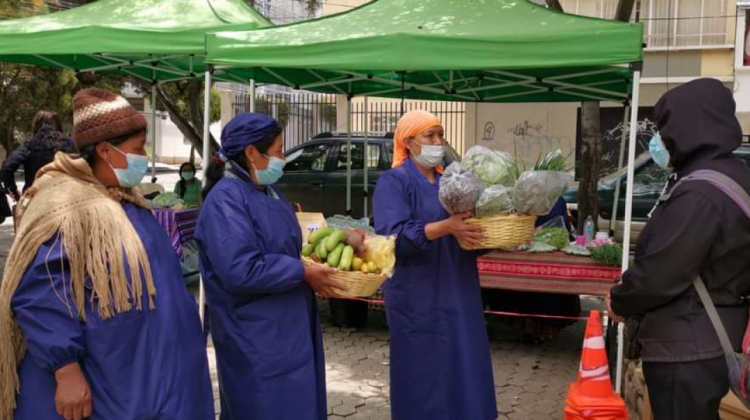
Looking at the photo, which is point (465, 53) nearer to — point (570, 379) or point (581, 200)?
point (570, 379)

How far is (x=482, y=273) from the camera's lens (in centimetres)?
605

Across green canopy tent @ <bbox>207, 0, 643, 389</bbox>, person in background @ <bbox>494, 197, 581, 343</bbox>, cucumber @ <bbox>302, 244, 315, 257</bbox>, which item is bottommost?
person in background @ <bbox>494, 197, 581, 343</bbox>

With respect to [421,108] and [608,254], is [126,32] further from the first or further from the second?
[421,108]

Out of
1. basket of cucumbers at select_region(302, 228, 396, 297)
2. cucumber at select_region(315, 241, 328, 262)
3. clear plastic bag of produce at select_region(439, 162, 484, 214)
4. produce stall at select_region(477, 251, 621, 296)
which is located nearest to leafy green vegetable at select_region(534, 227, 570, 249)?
produce stall at select_region(477, 251, 621, 296)

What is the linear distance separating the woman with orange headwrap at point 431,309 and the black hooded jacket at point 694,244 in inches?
39.2

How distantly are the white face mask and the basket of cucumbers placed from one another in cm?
59

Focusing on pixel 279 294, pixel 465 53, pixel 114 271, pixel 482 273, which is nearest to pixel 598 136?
pixel 482 273

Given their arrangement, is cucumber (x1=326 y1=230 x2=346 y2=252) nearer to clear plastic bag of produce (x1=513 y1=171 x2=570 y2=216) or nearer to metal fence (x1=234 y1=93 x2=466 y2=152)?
clear plastic bag of produce (x1=513 y1=171 x2=570 y2=216)

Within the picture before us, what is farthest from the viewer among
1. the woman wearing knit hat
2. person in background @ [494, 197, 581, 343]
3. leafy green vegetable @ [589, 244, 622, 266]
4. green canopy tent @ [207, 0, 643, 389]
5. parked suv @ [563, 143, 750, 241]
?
parked suv @ [563, 143, 750, 241]

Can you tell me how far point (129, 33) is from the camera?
6.11m

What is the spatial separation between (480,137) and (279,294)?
15.9m

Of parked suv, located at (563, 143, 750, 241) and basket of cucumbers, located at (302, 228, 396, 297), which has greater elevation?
basket of cucumbers, located at (302, 228, 396, 297)

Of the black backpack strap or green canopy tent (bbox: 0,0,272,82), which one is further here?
green canopy tent (bbox: 0,0,272,82)

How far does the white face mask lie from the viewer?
3.57 m
